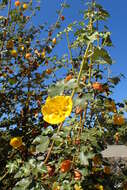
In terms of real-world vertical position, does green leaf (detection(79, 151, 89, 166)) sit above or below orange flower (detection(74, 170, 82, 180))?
above

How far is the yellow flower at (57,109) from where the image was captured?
55.2 inches

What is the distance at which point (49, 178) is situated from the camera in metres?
1.53

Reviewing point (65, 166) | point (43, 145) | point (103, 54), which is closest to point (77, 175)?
point (65, 166)

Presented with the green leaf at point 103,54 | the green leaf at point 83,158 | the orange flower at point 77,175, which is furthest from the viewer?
the orange flower at point 77,175

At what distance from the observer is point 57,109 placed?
150cm

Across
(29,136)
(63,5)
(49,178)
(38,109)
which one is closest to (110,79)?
(49,178)

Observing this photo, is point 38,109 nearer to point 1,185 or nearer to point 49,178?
point 1,185

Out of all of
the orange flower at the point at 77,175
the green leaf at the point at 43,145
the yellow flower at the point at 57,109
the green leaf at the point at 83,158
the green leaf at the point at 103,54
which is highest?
the green leaf at the point at 103,54

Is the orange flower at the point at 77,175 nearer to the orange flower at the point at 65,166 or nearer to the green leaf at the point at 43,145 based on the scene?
the orange flower at the point at 65,166

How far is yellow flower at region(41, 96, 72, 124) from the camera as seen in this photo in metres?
1.40

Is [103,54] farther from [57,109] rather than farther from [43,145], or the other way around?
[43,145]

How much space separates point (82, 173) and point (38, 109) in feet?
6.71

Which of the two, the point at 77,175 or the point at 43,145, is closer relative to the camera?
the point at 43,145

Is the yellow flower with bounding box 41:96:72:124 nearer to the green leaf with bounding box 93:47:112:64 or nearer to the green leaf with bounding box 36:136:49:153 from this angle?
the green leaf with bounding box 36:136:49:153
